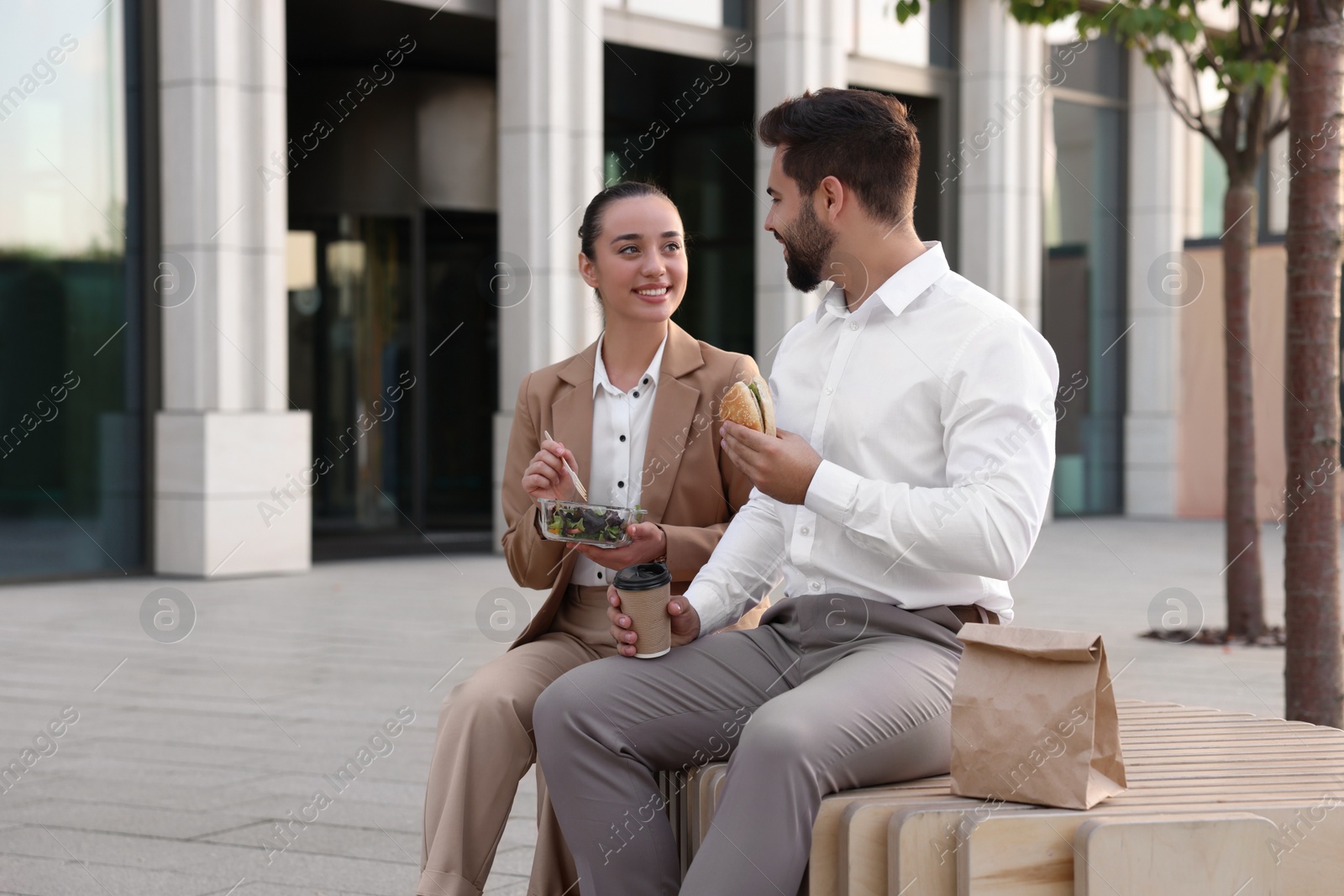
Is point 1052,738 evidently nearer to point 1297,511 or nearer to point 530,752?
point 530,752

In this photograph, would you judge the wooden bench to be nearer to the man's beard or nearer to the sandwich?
the sandwich

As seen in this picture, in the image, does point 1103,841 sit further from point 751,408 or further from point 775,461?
point 751,408

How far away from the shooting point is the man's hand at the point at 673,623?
3.26 metres

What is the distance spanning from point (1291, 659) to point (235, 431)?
863cm

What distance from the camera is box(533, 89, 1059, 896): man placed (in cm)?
285

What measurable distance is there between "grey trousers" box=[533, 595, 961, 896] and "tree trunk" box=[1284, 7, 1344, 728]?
7.57 ft

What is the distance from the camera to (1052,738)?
2.65m

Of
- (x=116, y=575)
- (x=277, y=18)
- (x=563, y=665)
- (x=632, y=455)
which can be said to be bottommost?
(x=116, y=575)

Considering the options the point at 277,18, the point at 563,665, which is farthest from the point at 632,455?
the point at 277,18

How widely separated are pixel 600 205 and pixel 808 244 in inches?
31.4

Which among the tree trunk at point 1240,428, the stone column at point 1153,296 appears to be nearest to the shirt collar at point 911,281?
the tree trunk at point 1240,428

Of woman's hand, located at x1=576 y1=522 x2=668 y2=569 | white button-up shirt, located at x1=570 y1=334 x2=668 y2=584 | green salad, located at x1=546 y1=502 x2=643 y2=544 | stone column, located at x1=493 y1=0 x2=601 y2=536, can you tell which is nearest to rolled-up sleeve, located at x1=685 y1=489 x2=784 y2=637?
woman's hand, located at x1=576 y1=522 x2=668 y2=569

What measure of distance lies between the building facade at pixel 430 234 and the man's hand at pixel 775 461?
9.27 metres

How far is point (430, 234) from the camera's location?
615 inches
